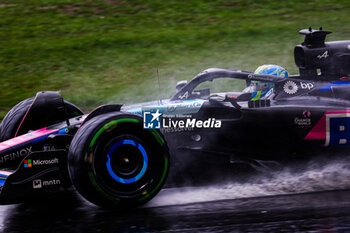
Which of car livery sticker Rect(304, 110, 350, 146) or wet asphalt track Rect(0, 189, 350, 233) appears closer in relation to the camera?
wet asphalt track Rect(0, 189, 350, 233)

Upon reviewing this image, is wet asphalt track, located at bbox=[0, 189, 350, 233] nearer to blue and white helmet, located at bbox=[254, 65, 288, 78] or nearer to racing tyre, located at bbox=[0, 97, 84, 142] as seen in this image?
racing tyre, located at bbox=[0, 97, 84, 142]

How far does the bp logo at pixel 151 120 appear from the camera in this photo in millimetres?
4450

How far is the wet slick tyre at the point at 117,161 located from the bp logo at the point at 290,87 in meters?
1.49

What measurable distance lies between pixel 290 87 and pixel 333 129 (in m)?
0.61

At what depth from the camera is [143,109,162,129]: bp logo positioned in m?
4.45

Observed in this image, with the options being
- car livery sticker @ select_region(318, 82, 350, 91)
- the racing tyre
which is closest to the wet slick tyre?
the racing tyre

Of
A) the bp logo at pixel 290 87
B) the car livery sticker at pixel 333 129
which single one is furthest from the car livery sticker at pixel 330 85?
the car livery sticker at pixel 333 129

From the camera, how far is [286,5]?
46.3 feet

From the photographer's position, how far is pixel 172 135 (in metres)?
4.78

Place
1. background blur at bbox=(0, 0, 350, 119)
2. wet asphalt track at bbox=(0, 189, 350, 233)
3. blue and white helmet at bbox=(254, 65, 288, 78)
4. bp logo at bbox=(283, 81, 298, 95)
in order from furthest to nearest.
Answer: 1. background blur at bbox=(0, 0, 350, 119)
2. blue and white helmet at bbox=(254, 65, 288, 78)
3. bp logo at bbox=(283, 81, 298, 95)
4. wet asphalt track at bbox=(0, 189, 350, 233)

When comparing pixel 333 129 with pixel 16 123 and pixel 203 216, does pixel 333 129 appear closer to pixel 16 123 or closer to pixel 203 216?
pixel 203 216

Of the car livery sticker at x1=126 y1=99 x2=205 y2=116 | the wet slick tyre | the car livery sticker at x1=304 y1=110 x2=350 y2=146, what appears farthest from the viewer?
the car livery sticker at x1=304 y1=110 x2=350 y2=146

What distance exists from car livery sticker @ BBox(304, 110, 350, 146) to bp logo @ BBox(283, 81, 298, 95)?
439 mm

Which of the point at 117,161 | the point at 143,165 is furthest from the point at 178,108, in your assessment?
the point at 117,161
